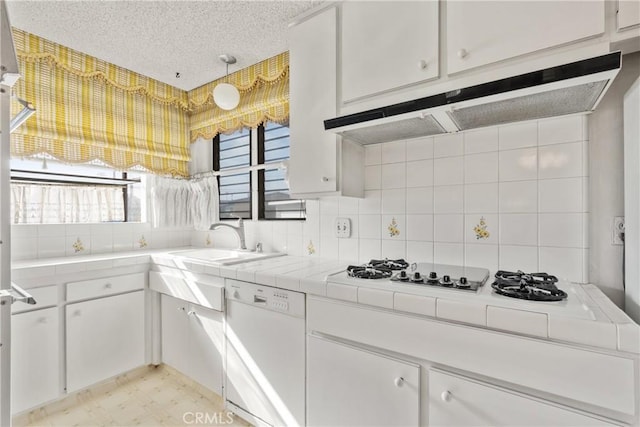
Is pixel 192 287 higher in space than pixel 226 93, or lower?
lower

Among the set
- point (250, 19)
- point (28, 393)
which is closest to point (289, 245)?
point (250, 19)

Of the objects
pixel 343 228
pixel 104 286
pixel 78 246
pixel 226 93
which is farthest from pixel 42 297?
pixel 343 228

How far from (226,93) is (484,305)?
205cm

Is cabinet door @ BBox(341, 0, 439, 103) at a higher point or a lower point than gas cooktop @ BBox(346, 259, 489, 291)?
higher

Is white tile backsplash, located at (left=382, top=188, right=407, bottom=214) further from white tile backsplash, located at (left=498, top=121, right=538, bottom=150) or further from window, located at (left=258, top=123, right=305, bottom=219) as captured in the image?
window, located at (left=258, top=123, right=305, bottom=219)

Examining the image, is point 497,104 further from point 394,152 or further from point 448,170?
point 394,152

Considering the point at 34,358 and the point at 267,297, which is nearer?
the point at 267,297

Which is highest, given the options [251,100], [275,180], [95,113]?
[251,100]

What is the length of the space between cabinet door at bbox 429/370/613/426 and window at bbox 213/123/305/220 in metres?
1.42

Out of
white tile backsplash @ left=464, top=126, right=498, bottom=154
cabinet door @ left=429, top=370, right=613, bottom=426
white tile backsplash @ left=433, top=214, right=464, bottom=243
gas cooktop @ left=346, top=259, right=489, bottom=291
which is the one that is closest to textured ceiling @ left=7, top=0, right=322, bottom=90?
white tile backsplash @ left=464, top=126, right=498, bottom=154

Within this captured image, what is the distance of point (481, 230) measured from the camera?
1.49 meters

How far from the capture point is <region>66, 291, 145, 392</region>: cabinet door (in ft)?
6.20

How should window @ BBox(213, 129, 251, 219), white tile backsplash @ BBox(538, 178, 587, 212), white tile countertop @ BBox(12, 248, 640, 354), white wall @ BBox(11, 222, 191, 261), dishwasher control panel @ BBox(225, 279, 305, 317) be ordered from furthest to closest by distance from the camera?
window @ BBox(213, 129, 251, 219)
white wall @ BBox(11, 222, 191, 261)
dishwasher control panel @ BBox(225, 279, 305, 317)
white tile backsplash @ BBox(538, 178, 587, 212)
white tile countertop @ BBox(12, 248, 640, 354)

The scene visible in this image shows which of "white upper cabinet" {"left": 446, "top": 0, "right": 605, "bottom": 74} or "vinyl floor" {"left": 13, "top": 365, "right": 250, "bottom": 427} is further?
"vinyl floor" {"left": 13, "top": 365, "right": 250, "bottom": 427}
